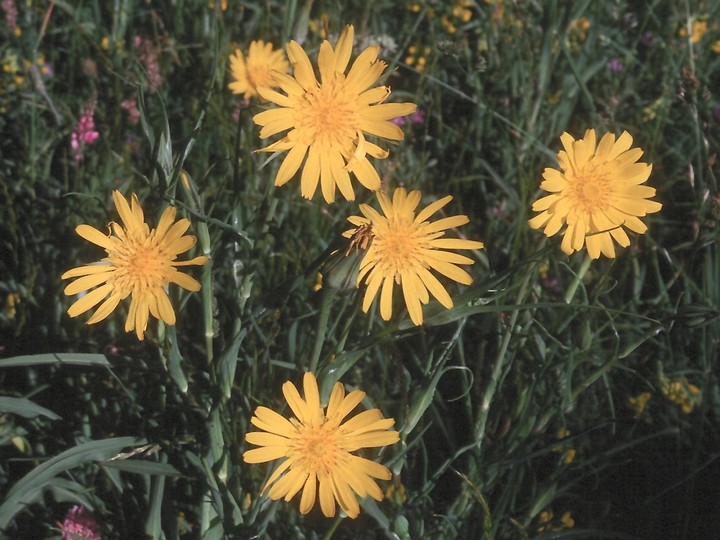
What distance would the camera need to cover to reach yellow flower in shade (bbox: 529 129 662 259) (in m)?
1.32

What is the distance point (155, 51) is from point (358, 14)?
79cm

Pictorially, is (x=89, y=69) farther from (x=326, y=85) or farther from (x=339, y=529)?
(x=339, y=529)

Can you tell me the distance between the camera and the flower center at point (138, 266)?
122cm

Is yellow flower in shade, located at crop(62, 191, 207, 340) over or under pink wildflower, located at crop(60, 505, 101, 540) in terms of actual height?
over

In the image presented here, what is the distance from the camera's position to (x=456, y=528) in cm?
146

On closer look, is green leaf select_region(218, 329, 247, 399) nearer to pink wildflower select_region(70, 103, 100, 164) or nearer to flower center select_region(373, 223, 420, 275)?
flower center select_region(373, 223, 420, 275)

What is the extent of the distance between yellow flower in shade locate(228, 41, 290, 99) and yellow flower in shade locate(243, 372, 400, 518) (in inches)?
57.5

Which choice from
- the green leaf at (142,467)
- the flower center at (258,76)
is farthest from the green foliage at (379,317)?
the flower center at (258,76)

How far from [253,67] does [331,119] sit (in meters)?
1.37

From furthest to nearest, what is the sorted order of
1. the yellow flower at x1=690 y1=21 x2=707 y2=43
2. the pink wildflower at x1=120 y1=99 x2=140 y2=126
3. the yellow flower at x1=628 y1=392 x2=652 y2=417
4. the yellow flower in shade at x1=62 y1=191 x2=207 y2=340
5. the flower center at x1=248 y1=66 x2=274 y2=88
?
the yellow flower at x1=690 y1=21 x2=707 y2=43
the flower center at x1=248 y1=66 x2=274 y2=88
the pink wildflower at x1=120 y1=99 x2=140 y2=126
the yellow flower at x1=628 y1=392 x2=652 y2=417
the yellow flower in shade at x1=62 y1=191 x2=207 y2=340

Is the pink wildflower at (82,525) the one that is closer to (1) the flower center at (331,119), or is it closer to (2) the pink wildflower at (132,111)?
(1) the flower center at (331,119)

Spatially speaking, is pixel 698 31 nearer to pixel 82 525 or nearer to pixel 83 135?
pixel 83 135

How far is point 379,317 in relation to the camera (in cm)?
188

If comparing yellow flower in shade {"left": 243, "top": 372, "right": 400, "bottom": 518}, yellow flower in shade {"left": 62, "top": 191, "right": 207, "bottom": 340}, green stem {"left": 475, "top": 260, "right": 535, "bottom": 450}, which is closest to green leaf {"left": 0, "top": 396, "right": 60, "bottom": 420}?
yellow flower in shade {"left": 62, "top": 191, "right": 207, "bottom": 340}
